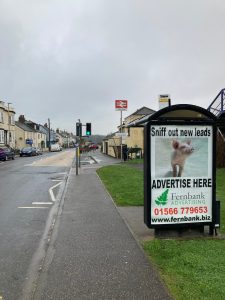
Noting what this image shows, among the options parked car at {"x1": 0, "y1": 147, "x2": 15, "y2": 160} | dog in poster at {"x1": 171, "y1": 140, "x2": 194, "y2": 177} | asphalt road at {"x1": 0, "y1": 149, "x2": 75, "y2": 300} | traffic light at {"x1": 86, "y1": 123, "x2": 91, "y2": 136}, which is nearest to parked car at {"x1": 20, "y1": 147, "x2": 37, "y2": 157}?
parked car at {"x1": 0, "y1": 147, "x2": 15, "y2": 160}

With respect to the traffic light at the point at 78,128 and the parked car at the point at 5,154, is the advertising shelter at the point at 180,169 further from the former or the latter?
the parked car at the point at 5,154

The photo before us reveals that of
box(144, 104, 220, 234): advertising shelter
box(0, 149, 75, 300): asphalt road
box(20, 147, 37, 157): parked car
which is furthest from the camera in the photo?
box(20, 147, 37, 157): parked car

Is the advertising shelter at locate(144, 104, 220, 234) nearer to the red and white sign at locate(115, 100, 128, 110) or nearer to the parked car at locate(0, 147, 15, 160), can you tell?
the red and white sign at locate(115, 100, 128, 110)

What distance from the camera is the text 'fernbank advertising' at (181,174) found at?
6891 millimetres

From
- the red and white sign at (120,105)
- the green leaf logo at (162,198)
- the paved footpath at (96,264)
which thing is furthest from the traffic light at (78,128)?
the green leaf logo at (162,198)

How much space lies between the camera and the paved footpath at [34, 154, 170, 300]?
4523mm

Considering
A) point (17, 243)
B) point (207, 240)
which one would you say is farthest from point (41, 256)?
point (207, 240)

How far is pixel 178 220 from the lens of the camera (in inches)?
275

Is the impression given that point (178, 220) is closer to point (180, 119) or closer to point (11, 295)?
point (180, 119)

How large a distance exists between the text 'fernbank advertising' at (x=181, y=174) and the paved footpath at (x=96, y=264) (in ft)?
3.02

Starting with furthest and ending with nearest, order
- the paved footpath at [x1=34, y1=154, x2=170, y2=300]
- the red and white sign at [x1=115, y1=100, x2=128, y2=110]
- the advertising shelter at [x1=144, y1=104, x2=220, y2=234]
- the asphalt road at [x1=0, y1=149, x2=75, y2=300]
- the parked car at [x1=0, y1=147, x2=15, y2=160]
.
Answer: the parked car at [x1=0, y1=147, x2=15, y2=160] → the red and white sign at [x1=115, y1=100, x2=128, y2=110] → the advertising shelter at [x1=144, y1=104, x2=220, y2=234] → the asphalt road at [x1=0, y1=149, x2=75, y2=300] → the paved footpath at [x1=34, y1=154, x2=170, y2=300]

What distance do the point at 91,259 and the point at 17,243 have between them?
1770 mm

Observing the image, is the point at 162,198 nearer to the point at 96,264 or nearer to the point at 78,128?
the point at 96,264

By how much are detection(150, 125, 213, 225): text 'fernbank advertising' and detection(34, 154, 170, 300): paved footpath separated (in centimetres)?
92
